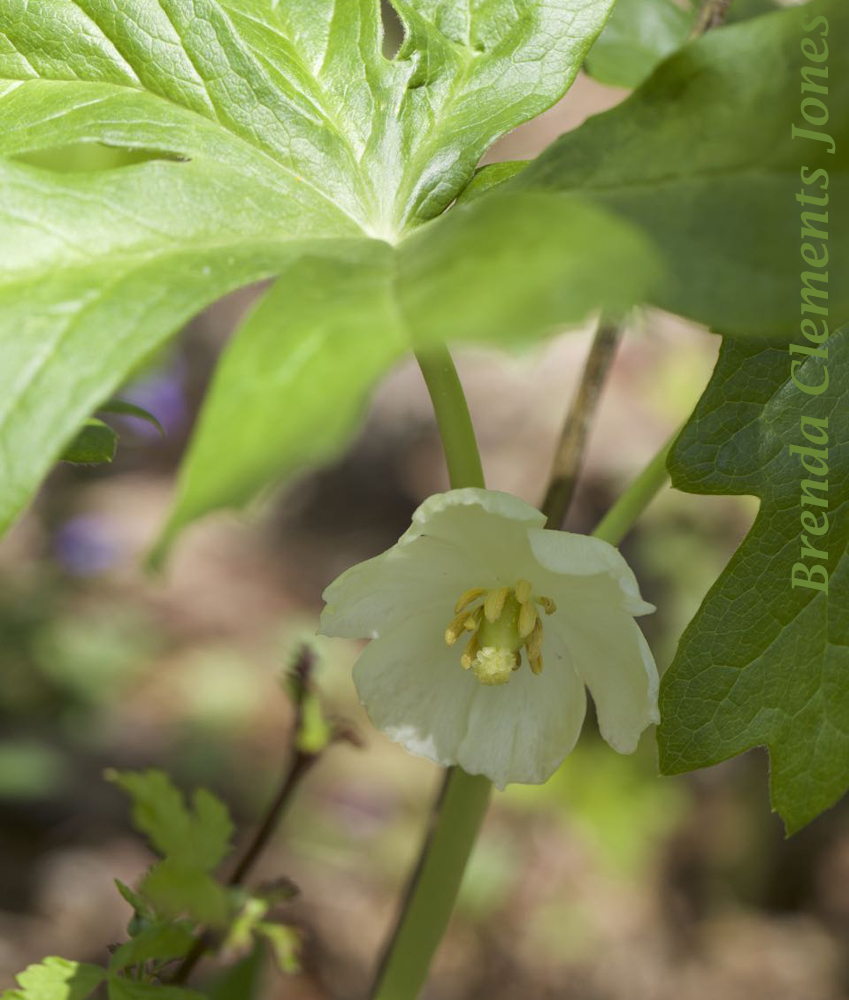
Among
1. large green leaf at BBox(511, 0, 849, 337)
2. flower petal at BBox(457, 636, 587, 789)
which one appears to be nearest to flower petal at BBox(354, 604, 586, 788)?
flower petal at BBox(457, 636, 587, 789)

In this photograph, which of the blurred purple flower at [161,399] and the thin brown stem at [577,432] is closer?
the thin brown stem at [577,432]

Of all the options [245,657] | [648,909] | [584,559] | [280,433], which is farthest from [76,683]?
[280,433]

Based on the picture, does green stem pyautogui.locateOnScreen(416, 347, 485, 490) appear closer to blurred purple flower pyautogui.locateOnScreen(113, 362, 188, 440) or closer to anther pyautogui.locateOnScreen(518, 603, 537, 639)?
anther pyautogui.locateOnScreen(518, 603, 537, 639)

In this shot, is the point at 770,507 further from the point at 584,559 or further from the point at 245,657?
the point at 245,657

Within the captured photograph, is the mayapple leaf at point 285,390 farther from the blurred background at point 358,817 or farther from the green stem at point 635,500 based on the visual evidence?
the blurred background at point 358,817

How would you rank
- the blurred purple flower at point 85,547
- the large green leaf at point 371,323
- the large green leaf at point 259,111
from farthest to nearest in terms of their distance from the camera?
the blurred purple flower at point 85,547
the large green leaf at point 259,111
the large green leaf at point 371,323

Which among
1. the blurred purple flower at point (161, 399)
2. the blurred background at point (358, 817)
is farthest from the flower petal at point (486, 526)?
the blurred purple flower at point (161, 399)
